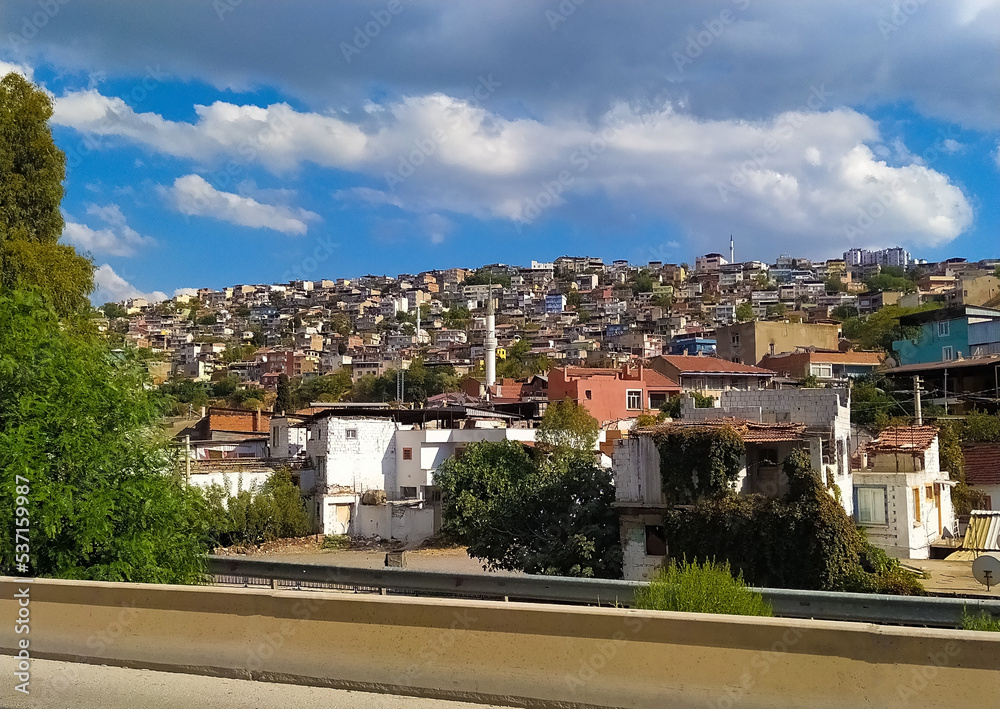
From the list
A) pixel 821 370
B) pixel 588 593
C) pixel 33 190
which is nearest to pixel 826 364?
pixel 821 370

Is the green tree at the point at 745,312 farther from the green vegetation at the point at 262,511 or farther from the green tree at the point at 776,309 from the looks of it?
the green vegetation at the point at 262,511

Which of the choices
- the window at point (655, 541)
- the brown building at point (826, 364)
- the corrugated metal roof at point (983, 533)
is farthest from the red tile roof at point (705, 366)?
the window at point (655, 541)

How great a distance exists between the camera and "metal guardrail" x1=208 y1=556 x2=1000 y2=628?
871 cm

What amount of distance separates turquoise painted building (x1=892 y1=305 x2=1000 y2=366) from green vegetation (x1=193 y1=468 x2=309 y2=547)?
1798 inches

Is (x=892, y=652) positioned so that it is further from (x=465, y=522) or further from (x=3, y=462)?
(x=465, y=522)

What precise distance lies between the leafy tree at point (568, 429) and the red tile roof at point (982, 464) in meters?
15.0

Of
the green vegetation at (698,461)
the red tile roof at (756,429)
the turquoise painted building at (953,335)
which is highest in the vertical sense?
the turquoise painted building at (953,335)

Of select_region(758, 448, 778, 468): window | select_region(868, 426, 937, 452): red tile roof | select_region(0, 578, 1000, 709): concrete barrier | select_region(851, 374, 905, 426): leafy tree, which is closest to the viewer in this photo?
select_region(0, 578, 1000, 709): concrete barrier

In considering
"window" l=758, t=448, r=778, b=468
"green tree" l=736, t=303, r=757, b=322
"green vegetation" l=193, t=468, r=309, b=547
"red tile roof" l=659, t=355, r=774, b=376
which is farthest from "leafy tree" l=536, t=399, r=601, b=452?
"green tree" l=736, t=303, r=757, b=322

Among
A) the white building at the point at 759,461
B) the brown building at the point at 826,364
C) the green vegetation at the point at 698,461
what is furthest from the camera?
the brown building at the point at 826,364

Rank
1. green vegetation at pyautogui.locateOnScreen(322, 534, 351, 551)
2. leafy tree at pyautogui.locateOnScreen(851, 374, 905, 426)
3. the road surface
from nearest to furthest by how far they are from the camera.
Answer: the road surface < green vegetation at pyautogui.locateOnScreen(322, 534, 351, 551) < leafy tree at pyautogui.locateOnScreen(851, 374, 905, 426)

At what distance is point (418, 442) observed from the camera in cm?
4688

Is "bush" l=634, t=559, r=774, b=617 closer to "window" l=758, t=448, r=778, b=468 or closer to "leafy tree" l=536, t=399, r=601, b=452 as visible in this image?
"window" l=758, t=448, r=778, b=468

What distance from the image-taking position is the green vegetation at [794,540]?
20.5 meters
